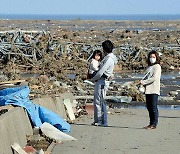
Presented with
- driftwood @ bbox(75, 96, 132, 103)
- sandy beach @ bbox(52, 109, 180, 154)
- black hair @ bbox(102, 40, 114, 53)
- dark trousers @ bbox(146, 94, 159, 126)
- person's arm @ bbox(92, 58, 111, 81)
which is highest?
black hair @ bbox(102, 40, 114, 53)

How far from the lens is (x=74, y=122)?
14.6 m

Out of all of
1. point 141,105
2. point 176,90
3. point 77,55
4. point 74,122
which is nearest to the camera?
point 74,122

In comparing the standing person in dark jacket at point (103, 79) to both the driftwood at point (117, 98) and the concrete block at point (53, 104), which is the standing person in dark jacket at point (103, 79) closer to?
the concrete block at point (53, 104)

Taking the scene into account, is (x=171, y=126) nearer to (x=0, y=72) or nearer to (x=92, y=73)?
(x=92, y=73)

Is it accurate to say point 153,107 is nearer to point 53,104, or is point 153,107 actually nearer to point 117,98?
point 53,104

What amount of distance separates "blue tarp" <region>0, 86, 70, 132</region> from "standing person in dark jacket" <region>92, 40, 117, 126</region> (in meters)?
1.07

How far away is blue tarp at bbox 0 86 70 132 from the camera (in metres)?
12.0

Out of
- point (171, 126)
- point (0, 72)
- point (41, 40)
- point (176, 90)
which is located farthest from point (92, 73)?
point (41, 40)

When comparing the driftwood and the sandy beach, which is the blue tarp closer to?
the sandy beach

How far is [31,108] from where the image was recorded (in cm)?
1205

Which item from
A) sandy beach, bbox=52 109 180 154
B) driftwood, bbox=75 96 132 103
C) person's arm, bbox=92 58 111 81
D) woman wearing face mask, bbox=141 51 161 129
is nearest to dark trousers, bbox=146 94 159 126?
woman wearing face mask, bbox=141 51 161 129

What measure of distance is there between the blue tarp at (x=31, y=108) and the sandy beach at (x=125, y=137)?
0.43m

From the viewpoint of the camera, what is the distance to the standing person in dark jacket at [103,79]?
13328 millimetres

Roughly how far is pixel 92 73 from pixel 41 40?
19977 mm
